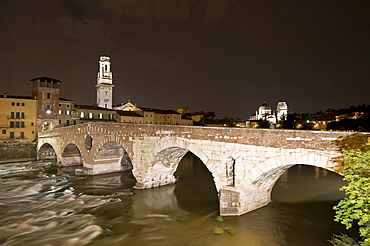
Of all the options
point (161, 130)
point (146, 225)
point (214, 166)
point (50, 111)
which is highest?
point (50, 111)

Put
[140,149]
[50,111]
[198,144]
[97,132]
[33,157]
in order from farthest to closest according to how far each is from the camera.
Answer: [50,111] → [33,157] → [97,132] → [140,149] → [198,144]

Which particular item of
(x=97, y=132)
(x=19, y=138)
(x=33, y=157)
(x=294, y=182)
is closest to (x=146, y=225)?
(x=97, y=132)

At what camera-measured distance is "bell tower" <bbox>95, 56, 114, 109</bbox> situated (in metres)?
69.9

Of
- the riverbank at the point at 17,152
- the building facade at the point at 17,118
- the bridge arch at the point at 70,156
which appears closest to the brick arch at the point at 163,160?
the bridge arch at the point at 70,156

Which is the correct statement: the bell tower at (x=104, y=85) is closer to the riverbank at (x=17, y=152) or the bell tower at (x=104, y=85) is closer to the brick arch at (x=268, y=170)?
the riverbank at (x=17, y=152)

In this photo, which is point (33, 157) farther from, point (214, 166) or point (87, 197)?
point (214, 166)

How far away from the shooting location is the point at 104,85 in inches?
2763

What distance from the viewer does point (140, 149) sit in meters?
20.0

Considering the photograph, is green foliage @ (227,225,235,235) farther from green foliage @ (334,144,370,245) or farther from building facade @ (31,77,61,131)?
building facade @ (31,77,61,131)

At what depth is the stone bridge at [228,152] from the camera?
11.3 m

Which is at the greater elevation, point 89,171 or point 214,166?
point 214,166

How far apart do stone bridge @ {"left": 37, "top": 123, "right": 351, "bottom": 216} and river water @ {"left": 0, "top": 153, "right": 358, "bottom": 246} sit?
115 cm

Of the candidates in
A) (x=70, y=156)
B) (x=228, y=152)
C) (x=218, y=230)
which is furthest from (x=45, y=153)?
(x=218, y=230)

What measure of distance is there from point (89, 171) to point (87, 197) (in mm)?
7341
